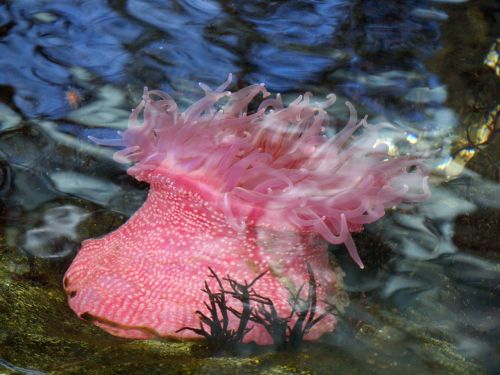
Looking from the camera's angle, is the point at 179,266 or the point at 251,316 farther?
the point at 179,266

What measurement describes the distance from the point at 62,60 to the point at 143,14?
1.58 ft

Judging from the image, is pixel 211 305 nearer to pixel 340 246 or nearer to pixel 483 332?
pixel 340 246

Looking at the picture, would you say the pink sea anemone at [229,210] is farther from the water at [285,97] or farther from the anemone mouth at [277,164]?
the water at [285,97]

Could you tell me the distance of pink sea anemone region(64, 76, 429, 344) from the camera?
159cm

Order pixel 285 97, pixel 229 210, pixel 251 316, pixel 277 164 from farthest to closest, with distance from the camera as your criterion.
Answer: pixel 285 97
pixel 277 164
pixel 229 210
pixel 251 316

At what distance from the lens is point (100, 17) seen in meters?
2.81

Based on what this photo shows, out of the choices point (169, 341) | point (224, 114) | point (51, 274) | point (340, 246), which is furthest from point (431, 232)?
point (51, 274)

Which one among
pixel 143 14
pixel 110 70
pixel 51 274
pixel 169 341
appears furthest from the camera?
pixel 143 14

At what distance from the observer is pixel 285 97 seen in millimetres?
2396

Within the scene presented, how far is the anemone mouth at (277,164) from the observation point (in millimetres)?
1607

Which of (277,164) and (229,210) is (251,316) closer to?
(229,210)

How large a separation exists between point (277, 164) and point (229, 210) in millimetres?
249

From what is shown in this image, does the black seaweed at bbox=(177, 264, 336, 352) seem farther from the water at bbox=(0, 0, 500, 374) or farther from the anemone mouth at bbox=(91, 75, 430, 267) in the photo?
the anemone mouth at bbox=(91, 75, 430, 267)

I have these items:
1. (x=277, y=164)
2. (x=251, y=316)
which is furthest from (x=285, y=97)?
(x=251, y=316)
